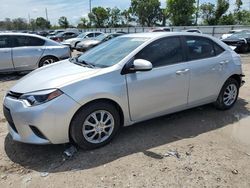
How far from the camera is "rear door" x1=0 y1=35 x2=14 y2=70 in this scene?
8.96 meters

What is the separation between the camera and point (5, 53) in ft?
29.5

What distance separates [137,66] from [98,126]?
0.97 m

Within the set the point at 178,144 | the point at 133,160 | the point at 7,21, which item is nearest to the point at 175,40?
the point at 178,144

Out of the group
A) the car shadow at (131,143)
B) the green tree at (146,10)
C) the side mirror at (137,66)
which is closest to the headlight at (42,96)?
the car shadow at (131,143)

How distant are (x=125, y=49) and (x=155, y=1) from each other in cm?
6917

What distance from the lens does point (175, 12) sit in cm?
4494

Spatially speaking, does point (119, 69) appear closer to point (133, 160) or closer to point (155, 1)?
point (133, 160)

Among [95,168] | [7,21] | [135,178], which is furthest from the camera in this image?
[7,21]

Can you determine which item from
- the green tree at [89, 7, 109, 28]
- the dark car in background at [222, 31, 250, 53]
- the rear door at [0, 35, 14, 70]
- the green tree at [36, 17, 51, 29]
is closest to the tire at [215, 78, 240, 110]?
the rear door at [0, 35, 14, 70]

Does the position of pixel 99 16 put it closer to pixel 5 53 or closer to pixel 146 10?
pixel 146 10

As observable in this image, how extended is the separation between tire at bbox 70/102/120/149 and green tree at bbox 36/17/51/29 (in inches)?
3418

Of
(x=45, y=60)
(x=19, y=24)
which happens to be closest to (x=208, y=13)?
(x=45, y=60)

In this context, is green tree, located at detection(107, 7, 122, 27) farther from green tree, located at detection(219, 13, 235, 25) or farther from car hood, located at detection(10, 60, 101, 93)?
car hood, located at detection(10, 60, 101, 93)

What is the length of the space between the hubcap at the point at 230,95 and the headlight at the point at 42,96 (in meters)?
3.27
